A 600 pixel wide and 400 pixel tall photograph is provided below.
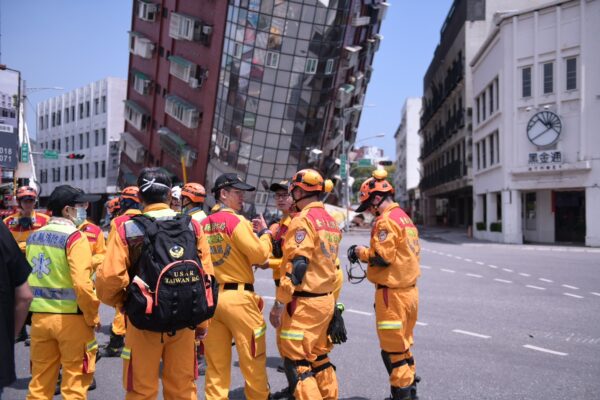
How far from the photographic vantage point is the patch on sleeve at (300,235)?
446 centimetres

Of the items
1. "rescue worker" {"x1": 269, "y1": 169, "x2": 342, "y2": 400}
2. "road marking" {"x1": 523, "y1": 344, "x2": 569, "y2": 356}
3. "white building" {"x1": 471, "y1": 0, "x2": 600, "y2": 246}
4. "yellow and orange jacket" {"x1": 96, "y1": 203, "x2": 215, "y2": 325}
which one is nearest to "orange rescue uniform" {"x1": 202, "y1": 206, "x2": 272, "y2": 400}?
"rescue worker" {"x1": 269, "y1": 169, "x2": 342, "y2": 400}

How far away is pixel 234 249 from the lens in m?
4.65

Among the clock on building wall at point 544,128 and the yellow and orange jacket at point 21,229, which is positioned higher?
the clock on building wall at point 544,128

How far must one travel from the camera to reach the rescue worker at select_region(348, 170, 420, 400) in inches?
193

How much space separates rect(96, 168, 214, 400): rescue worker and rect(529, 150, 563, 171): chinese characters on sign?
26.4 meters

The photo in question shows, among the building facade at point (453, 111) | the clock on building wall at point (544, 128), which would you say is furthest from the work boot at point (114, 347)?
the building facade at point (453, 111)

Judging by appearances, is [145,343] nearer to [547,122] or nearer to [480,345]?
[480,345]

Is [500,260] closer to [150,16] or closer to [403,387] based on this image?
[403,387]

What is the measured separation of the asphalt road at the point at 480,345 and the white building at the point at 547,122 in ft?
47.0

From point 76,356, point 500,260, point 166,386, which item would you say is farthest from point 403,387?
point 500,260

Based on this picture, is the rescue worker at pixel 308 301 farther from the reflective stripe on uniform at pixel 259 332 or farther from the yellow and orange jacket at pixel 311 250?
the reflective stripe on uniform at pixel 259 332

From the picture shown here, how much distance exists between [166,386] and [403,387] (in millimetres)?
2047

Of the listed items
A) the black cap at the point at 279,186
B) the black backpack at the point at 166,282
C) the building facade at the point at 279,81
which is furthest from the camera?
the building facade at the point at 279,81

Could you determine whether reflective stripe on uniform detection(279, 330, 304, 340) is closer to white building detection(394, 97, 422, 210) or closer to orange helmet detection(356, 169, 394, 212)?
orange helmet detection(356, 169, 394, 212)
